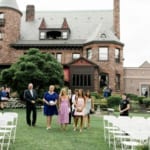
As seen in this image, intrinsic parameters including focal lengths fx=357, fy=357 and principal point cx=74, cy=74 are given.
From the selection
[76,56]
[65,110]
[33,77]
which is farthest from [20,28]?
[65,110]

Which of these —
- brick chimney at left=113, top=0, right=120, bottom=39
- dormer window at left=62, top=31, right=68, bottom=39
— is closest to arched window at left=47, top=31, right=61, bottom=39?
dormer window at left=62, top=31, right=68, bottom=39

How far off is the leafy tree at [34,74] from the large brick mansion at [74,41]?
8.49 m

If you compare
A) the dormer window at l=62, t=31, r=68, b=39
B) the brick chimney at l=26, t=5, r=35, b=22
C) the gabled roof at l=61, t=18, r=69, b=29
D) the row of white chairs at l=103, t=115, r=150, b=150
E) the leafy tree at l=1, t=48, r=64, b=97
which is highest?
the brick chimney at l=26, t=5, r=35, b=22

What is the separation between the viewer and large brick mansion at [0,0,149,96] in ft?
142

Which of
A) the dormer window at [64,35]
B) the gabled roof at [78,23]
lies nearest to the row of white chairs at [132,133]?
the gabled roof at [78,23]

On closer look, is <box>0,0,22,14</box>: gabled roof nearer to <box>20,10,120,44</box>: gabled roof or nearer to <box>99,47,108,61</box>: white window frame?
<box>20,10,120,44</box>: gabled roof

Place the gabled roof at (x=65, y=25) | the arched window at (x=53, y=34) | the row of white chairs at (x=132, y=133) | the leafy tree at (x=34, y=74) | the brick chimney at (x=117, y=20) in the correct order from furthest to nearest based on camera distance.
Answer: the arched window at (x=53, y=34)
the gabled roof at (x=65, y=25)
the brick chimney at (x=117, y=20)
the leafy tree at (x=34, y=74)
the row of white chairs at (x=132, y=133)

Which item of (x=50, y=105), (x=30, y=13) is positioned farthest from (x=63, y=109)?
(x=30, y=13)

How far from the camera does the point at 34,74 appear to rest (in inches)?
1310

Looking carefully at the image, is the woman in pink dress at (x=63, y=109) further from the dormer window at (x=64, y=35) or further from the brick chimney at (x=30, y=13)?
the brick chimney at (x=30, y=13)

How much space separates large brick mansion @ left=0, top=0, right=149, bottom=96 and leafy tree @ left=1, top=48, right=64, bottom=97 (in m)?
8.49

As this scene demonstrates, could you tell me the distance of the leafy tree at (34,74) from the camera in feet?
110

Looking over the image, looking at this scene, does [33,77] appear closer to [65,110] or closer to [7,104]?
[7,104]

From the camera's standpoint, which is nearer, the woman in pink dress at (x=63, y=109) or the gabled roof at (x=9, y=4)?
the woman in pink dress at (x=63, y=109)
